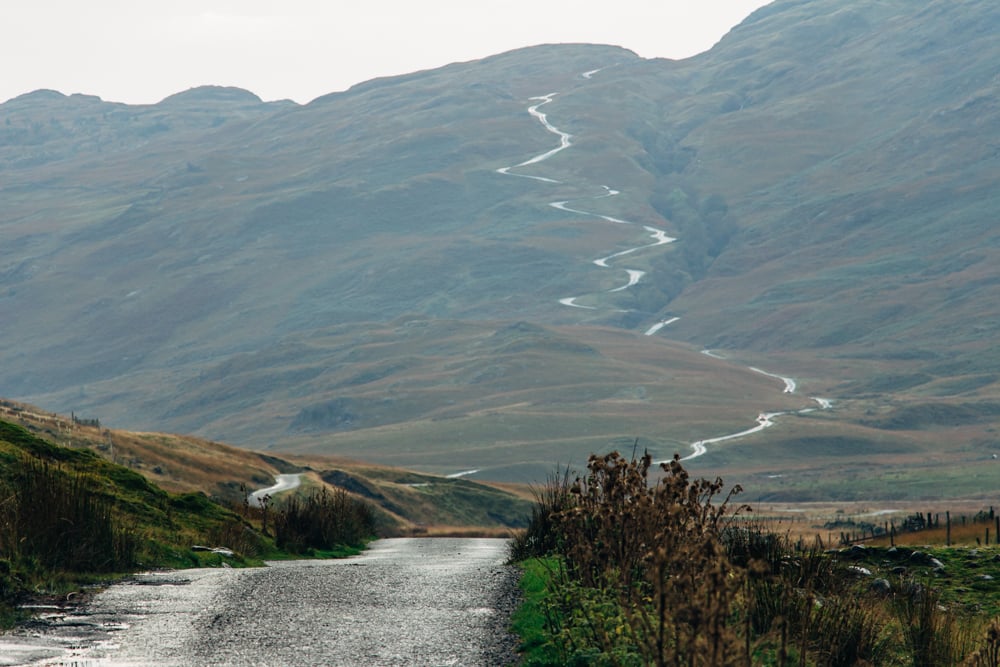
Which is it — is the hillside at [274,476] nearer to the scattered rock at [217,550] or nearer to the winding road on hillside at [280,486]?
the winding road on hillside at [280,486]

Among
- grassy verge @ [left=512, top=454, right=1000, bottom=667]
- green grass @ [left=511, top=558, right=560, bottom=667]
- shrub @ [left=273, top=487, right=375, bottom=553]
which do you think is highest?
grassy verge @ [left=512, top=454, right=1000, bottom=667]

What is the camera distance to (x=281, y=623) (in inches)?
611

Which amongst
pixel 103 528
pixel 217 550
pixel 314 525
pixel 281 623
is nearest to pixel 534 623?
pixel 281 623

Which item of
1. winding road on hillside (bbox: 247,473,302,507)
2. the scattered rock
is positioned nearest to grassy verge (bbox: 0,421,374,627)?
the scattered rock

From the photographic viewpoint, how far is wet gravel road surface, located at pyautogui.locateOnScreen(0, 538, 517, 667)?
13219 mm

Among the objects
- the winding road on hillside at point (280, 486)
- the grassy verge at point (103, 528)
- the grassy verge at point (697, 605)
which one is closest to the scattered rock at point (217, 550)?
the grassy verge at point (103, 528)

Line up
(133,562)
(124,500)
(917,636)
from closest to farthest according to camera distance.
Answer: (917,636)
(133,562)
(124,500)

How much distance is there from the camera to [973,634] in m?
15.0

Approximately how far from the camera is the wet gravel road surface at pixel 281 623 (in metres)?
13.2

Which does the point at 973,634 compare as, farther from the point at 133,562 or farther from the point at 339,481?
the point at 339,481

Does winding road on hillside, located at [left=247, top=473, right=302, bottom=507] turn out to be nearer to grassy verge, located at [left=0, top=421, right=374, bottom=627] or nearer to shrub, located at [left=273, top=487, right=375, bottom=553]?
shrub, located at [left=273, top=487, right=375, bottom=553]

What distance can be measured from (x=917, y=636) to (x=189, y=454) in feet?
219

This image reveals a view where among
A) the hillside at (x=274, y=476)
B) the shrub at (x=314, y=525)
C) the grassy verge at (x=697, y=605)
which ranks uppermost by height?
the grassy verge at (x=697, y=605)

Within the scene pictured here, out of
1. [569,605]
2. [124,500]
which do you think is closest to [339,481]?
[124,500]
